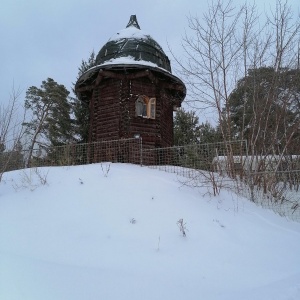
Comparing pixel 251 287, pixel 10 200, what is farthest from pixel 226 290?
pixel 10 200

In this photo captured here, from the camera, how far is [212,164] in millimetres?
8117

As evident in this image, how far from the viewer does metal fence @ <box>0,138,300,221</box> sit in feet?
26.7

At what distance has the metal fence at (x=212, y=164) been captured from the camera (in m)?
8.14

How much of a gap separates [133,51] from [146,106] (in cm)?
240

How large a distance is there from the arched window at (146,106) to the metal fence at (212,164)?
153cm

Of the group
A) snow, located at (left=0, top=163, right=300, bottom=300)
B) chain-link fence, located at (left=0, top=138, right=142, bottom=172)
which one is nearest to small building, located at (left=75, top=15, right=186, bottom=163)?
chain-link fence, located at (left=0, top=138, right=142, bottom=172)

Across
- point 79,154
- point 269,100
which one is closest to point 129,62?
point 79,154

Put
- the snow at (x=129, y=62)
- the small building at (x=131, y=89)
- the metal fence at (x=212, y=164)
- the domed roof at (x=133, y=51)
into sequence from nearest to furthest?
the metal fence at (x=212, y=164) < the snow at (x=129, y=62) < the small building at (x=131, y=89) < the domed roof at (x=133, y=51)

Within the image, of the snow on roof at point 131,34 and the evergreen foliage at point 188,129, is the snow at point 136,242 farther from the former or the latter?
the evergreen foliage at point 188,129

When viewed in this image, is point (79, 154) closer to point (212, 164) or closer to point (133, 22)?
point (212, 164)

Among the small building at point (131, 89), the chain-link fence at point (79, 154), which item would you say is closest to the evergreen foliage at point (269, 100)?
the small building at point (131, 89)

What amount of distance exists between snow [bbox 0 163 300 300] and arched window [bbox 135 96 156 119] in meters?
4.89

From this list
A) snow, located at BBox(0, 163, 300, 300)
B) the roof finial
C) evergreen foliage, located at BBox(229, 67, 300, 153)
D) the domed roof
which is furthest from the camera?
the roof finial

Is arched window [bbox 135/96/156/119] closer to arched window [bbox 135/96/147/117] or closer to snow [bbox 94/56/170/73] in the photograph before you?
arched window [bbox 135/96/147/117]
